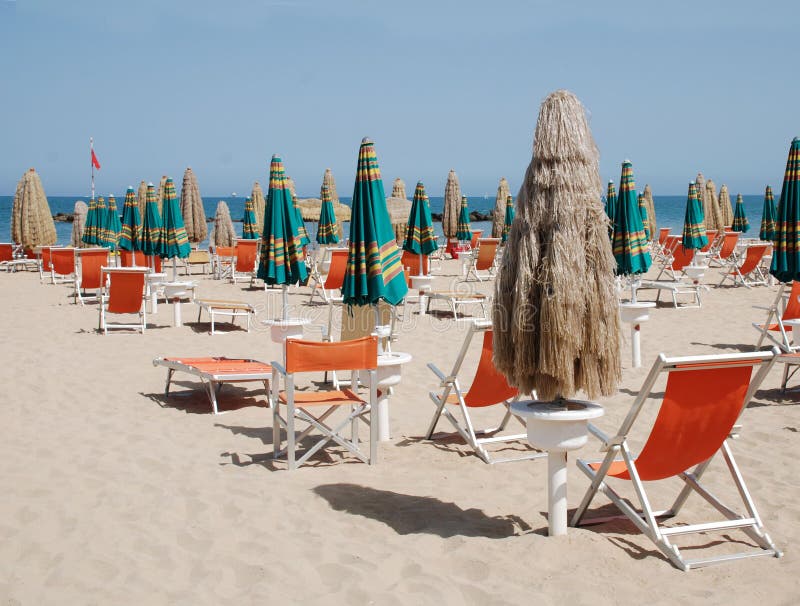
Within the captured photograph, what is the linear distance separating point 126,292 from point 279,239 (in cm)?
324

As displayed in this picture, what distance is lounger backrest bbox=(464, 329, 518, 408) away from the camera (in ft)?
15.4

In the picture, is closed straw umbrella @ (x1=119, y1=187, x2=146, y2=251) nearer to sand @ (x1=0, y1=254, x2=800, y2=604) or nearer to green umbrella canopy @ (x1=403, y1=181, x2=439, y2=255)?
green umbrella canopy @ (x1=403, y1=181, x2=439, y2=255)

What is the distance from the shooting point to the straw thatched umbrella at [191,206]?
19984 millimetres

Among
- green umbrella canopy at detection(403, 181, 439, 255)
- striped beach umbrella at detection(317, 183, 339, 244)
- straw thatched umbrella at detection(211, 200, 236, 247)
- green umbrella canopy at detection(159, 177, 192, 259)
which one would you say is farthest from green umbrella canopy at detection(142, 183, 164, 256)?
straw thatched umbrella at detection(211, 200, 236, 247)

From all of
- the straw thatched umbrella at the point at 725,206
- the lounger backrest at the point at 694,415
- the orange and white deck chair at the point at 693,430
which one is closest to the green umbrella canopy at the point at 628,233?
the orange and white deck chair at the point at 693,430

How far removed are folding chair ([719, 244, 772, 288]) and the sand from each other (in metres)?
7.32

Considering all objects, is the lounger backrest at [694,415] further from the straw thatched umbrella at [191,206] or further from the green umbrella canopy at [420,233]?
the straw thatched umbrella at [191,206]

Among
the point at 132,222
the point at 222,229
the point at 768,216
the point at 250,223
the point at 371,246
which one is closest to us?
the point at 371,246

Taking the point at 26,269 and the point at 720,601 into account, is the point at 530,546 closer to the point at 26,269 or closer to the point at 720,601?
the point at 720,601

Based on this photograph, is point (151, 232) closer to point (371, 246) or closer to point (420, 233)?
point (420, 233)

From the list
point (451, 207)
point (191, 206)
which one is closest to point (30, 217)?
point (191, 206)

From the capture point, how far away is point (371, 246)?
524 cm

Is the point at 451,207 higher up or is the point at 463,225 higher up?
the point at 451,207

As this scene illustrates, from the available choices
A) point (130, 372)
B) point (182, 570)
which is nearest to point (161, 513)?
point (182, 570)
